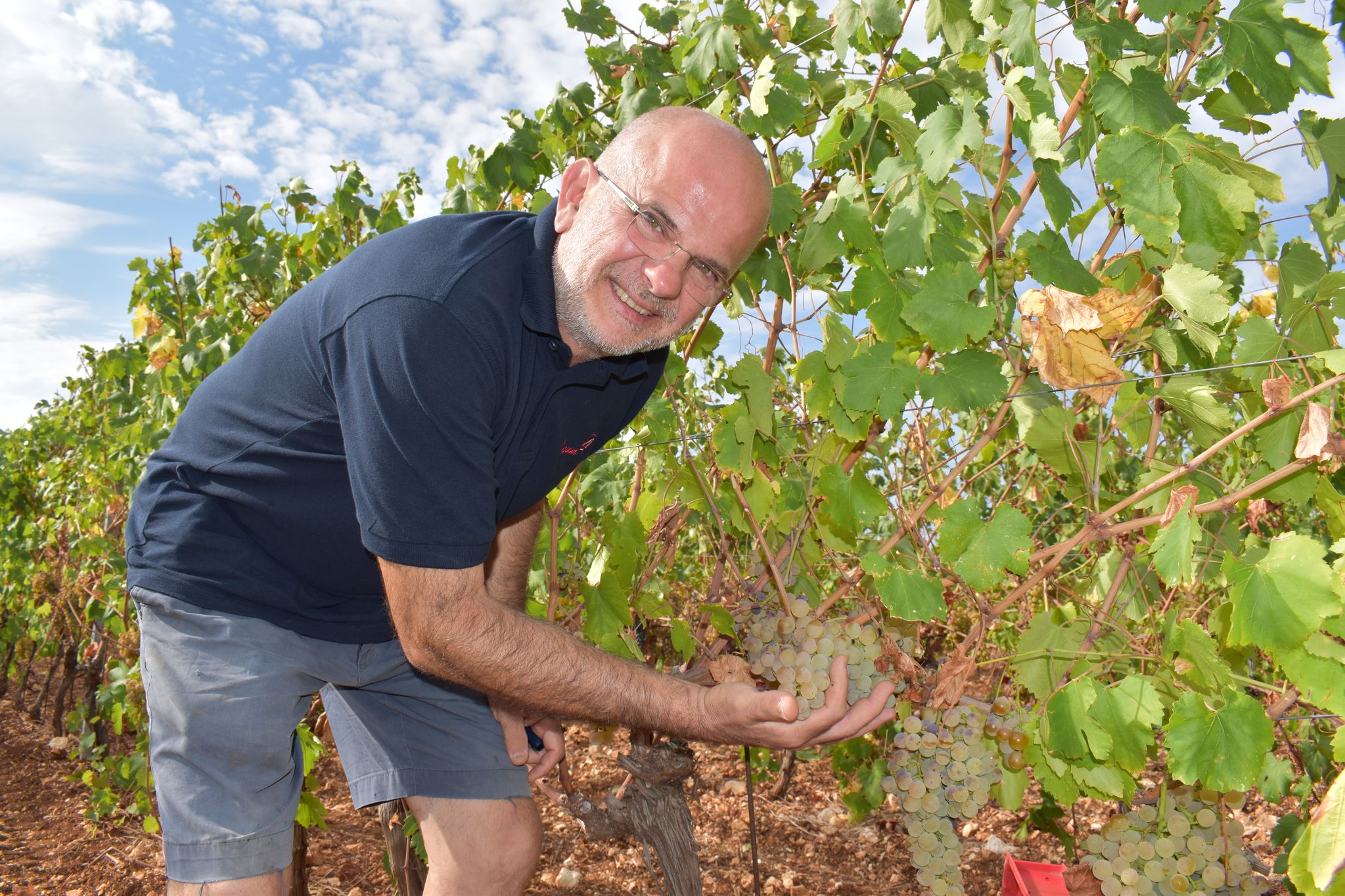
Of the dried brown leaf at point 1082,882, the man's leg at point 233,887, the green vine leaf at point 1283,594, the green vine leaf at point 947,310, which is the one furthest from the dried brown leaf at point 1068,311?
the man's leg at point 233,887

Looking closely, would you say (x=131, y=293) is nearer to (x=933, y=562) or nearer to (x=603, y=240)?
(x=603, y=240)

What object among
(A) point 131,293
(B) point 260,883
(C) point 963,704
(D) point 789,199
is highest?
(A) point 131,293

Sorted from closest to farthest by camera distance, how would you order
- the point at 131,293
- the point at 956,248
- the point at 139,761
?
1. the point at 956,248
2. the point at 139,761
3. the point at 131,293

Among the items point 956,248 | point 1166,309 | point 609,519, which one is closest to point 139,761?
point 609,519

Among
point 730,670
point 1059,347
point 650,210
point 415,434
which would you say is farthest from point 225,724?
point 1059,347

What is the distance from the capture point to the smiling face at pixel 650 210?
1.62 metres

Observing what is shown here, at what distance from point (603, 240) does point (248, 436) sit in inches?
29.0

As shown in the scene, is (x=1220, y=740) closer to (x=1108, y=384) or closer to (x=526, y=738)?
(x=1108, y=384)

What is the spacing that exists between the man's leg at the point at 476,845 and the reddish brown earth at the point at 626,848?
63.4 inches

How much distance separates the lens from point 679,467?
7.86 ft

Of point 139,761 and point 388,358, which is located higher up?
point 388,358

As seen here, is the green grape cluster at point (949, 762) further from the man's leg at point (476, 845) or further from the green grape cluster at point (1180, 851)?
the man's leg at point (476, 845)

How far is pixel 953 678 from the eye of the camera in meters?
1.78

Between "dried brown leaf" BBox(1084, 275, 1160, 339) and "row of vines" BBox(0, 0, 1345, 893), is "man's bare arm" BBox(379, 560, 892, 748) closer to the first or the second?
"row of vines" BBox(0, 0, 1345, 893)
